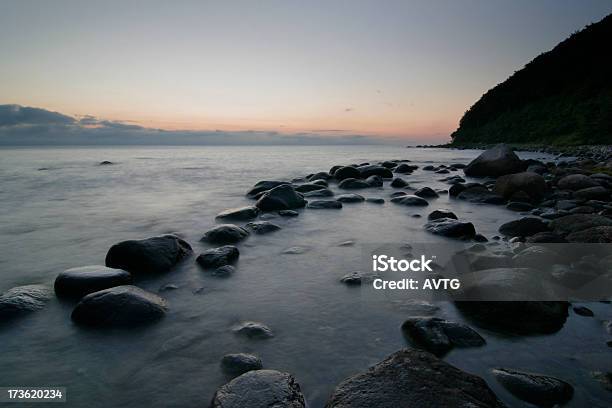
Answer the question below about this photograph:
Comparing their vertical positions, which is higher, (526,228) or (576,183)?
(576,183)

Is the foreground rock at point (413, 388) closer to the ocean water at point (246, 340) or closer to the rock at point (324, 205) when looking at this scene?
the ocean water at point (246, 340)

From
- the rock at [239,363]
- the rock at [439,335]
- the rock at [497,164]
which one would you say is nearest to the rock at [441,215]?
the rock at [439,335]

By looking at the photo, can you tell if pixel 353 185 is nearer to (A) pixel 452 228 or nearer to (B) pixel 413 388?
(A) pixel 452 228

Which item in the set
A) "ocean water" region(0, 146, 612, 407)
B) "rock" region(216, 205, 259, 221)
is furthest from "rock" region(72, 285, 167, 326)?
"rock" region(216, 205, 259, 221)

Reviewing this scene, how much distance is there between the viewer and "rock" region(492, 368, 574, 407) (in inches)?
104

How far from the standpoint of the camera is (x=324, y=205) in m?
10.9

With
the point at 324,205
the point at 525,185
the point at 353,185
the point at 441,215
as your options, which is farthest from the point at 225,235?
the point at 353,185

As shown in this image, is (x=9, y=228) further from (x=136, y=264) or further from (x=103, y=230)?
(x=136, y=264)

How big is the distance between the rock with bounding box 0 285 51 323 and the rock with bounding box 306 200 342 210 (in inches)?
284

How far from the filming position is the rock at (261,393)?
2.44 metres

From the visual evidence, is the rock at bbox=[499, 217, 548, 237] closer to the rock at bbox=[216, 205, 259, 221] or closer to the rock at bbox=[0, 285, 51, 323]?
the rock at bbox=[216, 205, 259, 221]

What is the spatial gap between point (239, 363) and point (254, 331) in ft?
1.90

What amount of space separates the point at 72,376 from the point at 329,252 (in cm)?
433

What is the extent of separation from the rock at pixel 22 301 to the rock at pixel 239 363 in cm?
270
